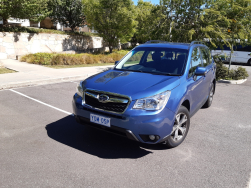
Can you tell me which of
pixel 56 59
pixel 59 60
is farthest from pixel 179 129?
pixel 56 59

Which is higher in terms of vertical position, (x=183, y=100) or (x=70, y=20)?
(x=70, y=20)

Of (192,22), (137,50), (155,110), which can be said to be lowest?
(155,110)

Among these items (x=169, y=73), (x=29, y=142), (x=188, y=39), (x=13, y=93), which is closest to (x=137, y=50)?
(x=169, y=73)

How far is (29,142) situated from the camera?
431cm

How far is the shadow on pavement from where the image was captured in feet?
13.2

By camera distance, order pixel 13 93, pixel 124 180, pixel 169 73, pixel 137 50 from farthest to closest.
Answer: pixel 13 93
pixel 137 50
pixel 169 73
pixel 124 180

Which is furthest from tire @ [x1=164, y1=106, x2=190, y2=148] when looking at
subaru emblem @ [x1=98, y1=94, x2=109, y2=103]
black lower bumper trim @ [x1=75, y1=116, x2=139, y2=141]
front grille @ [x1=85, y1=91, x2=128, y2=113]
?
subaru emblem @ [x1=98, y1=94, x2=109, y2=103]

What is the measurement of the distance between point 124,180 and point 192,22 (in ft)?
31.7

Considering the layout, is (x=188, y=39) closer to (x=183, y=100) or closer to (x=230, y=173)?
(x=183, y=100)

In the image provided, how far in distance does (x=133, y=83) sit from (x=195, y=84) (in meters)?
1.51

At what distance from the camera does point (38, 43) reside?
20.8 meters

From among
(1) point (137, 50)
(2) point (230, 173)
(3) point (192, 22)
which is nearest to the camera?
(2) point (230, 173)

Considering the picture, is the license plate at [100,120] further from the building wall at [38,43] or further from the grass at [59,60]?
the building wall at [38,43]

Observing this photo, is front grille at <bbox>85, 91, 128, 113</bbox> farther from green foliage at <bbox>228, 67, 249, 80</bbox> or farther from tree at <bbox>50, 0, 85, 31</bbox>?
tree at <bbox>50, 0, 85, 31</bbox>
